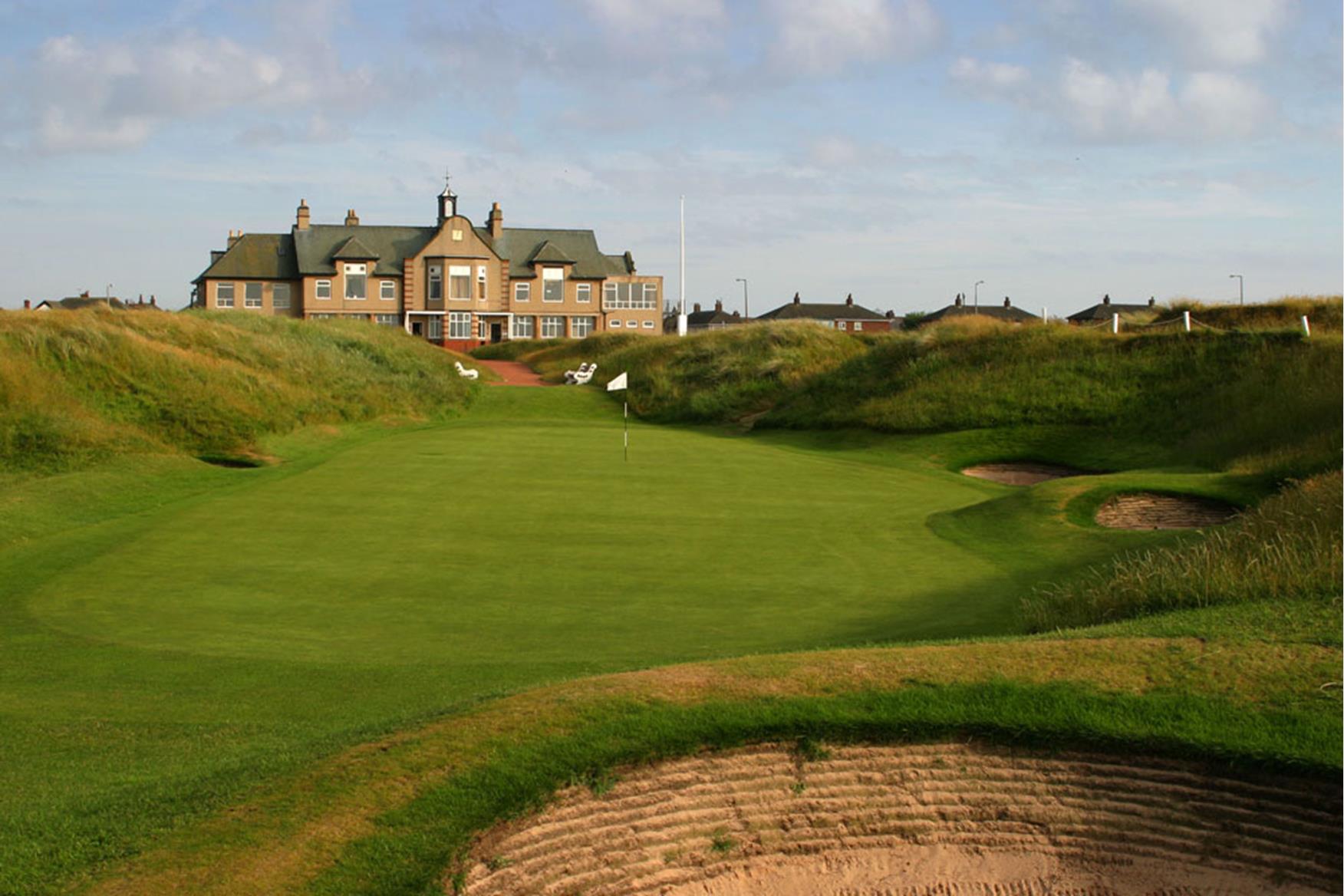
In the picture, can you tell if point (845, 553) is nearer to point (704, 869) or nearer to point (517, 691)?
point (517, 691)

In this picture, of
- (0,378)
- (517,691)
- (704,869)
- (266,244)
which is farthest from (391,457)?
(266,244)

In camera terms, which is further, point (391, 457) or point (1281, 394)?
point (1281, 394)

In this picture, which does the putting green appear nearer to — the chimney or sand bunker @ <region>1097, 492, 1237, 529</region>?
sand bunker @ <region>1097, 492, 1237, 529</region>

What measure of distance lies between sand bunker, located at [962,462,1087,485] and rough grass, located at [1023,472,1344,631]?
15.3m

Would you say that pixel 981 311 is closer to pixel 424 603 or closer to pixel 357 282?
pixel 357 282

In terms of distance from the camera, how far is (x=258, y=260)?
74.9 metres

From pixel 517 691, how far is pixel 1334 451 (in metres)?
16.3

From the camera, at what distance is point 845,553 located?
662 inches

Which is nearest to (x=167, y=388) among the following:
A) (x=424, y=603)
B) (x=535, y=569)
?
(x=535, y=569)

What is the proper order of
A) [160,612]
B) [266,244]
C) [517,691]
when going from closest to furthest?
1. [517,691]
2. [160,612]
3. [266,244]

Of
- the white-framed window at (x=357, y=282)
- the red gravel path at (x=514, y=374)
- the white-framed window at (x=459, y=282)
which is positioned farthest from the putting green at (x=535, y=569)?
the white-framed window at (x=357, y=282)

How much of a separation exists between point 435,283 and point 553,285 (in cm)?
733

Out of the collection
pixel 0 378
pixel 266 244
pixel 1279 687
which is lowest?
pixel 1279 687

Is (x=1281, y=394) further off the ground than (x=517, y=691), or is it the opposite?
(x=1281, y=394)
